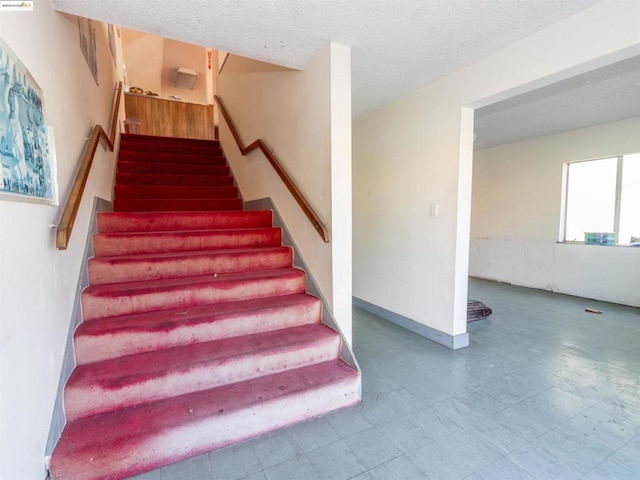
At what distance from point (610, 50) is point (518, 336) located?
2443 millimetres

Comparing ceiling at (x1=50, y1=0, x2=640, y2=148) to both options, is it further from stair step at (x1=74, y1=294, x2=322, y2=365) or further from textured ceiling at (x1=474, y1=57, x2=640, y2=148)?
stair step at (x1=74, y1=294, x2=322, y2=365)

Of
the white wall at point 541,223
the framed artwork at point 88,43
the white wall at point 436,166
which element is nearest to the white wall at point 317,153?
the white wall at point 436,166

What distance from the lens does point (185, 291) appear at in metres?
2.22

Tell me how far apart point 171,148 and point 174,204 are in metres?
1.54

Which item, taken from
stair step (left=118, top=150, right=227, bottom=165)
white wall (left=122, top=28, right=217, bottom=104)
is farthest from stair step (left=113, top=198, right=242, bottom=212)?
white wall (left=122, top=28, right=217, bottom=104)

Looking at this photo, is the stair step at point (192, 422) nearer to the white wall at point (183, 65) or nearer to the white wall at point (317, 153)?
the white wall at point (317, 153)

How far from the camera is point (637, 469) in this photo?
4.73ft

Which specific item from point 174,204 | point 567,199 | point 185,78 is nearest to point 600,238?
point 567,199

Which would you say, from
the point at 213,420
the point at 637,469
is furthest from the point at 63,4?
the point at 637,469

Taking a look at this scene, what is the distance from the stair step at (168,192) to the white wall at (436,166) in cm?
180

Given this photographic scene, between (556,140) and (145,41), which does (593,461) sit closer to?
(556,140)

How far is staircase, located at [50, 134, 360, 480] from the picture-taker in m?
1.53

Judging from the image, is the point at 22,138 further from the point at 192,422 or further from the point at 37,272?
the point at 192,422

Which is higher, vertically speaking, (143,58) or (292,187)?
(143,58)
